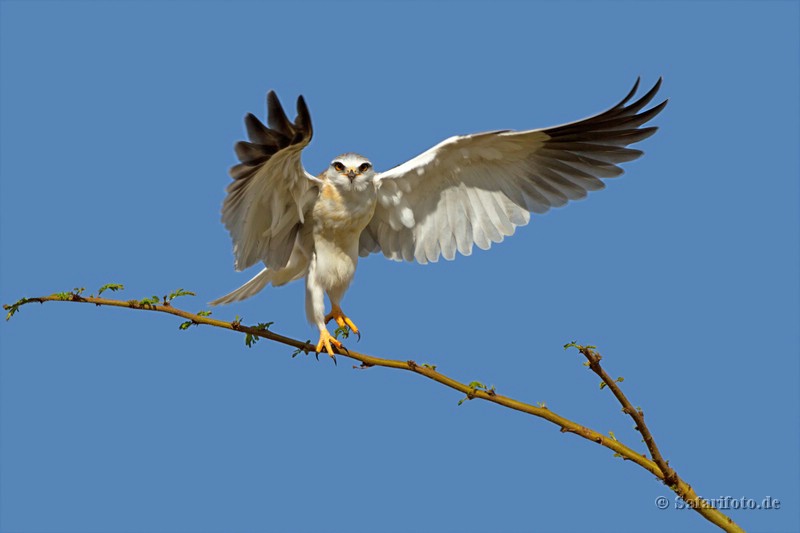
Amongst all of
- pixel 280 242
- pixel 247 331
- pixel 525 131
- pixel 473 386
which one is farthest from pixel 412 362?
pixel 525 131

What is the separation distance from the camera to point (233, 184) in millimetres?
5562

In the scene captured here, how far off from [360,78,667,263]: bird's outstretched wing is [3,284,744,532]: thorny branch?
2047 mm

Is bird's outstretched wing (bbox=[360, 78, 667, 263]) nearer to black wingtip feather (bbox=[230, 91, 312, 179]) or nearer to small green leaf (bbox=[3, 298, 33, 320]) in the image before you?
black wingtip feather (bbox=[230, 91, 312, 179])

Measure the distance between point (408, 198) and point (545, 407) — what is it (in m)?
2.65

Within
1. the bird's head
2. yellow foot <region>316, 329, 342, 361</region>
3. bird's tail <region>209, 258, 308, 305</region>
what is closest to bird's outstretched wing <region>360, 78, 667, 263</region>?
the bird's head

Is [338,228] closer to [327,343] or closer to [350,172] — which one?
[350,172]

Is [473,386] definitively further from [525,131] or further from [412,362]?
[525,131]

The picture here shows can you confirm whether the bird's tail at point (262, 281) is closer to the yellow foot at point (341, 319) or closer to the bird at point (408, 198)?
the bird at point (408, 198)

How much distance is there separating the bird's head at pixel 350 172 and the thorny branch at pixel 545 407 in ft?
5.04

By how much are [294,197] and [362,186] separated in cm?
47

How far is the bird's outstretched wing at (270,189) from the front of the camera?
522cm

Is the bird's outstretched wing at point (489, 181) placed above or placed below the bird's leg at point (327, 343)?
above

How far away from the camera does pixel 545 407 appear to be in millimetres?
4562

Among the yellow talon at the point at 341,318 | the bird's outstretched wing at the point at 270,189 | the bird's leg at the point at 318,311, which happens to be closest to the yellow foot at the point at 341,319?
the yellow talon at the point at 341,318
